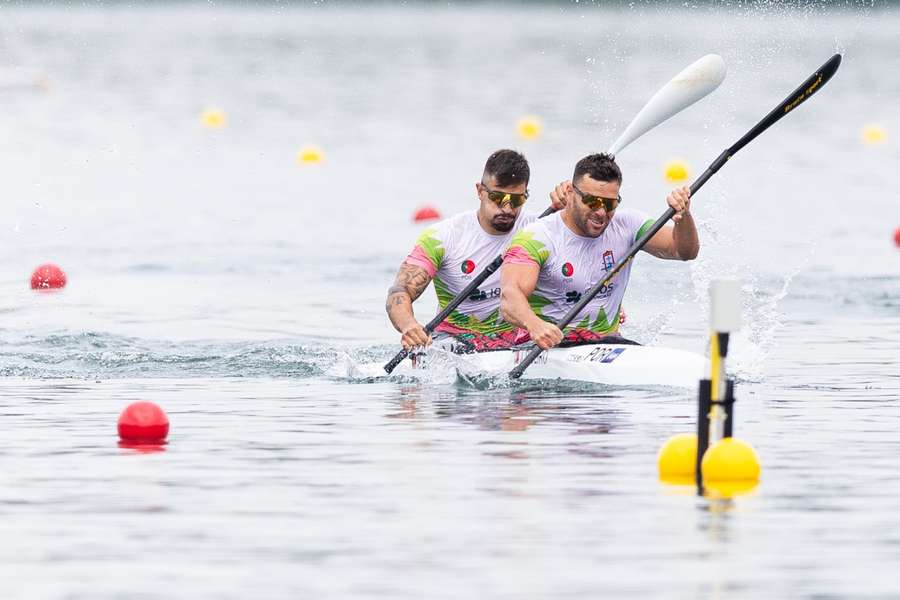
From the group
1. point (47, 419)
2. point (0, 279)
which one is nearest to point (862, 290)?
point (0, 279)

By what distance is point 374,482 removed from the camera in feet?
35.3

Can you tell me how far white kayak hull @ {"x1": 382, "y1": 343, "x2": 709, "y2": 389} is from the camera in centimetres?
1420

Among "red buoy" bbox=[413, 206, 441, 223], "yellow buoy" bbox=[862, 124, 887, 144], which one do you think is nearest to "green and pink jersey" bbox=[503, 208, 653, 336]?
"red buoy" bbox=[413, 206, 441, 223]

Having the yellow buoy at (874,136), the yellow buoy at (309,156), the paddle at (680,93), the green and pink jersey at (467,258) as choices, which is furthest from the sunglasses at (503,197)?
the yellow buoy at (874,136)

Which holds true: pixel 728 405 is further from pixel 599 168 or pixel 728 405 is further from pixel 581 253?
pixel 581 253

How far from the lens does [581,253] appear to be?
567 inches

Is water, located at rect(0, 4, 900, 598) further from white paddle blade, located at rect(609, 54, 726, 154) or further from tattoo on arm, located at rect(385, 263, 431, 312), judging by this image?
white paddle blade, located at rect(609, 54, 726, 154)

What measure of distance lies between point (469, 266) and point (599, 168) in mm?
1472

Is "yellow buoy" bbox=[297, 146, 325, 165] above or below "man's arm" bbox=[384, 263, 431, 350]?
above

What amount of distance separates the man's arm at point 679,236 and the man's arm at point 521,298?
31.4 inches

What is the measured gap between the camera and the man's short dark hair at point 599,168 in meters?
13.8

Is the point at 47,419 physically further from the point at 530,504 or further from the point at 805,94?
the point at 805,94

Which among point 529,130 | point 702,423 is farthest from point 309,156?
point 702,423

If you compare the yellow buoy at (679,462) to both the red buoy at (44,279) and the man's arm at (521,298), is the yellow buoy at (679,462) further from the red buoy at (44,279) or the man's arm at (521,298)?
the red buoy at (44,279)
